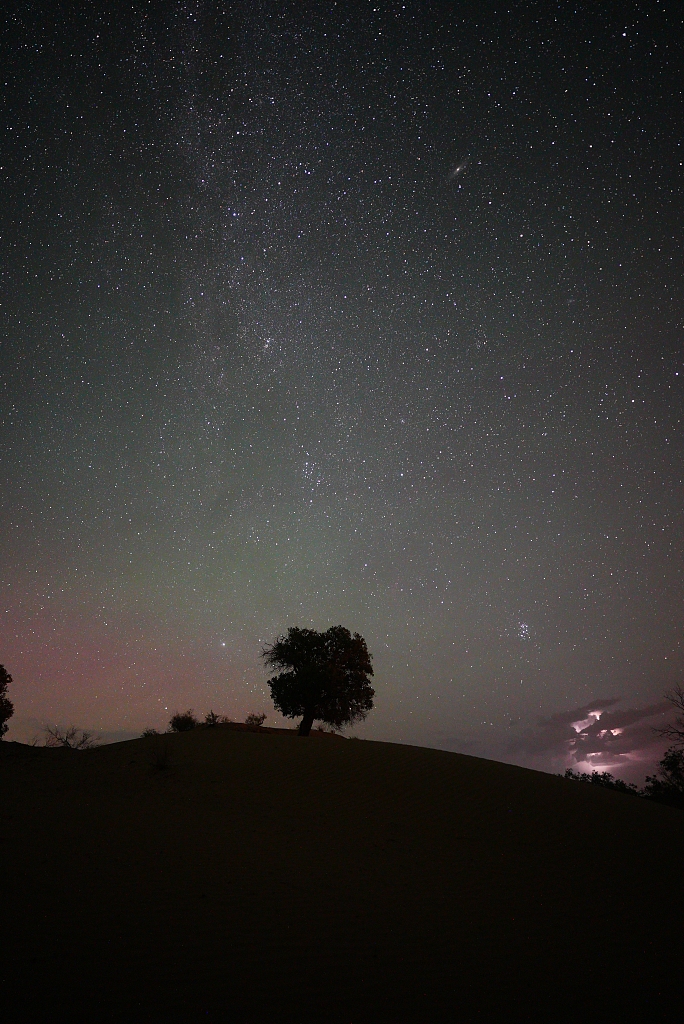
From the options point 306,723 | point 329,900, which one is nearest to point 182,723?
point 306,723

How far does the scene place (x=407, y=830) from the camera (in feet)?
35.6

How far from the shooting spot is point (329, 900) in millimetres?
6707

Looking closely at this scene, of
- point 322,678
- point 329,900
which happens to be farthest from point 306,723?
point 329,900

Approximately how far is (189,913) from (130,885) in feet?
4.28

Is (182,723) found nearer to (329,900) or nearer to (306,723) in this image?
(306,723)

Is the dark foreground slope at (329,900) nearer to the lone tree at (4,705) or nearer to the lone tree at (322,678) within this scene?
the lone tree at (322,678)

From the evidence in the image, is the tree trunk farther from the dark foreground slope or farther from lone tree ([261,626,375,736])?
the dark foreground slope

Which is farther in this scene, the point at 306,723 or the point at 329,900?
the point at 306,723

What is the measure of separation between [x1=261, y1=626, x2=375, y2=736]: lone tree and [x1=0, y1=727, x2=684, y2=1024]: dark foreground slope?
355 inches

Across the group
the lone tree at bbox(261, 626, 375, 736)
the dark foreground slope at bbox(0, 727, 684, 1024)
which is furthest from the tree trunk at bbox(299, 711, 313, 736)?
the dark foreground slope at bbox(0, 727, 684, 1024)

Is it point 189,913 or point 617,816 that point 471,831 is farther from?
point 189,913

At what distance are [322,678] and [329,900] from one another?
16929 mm

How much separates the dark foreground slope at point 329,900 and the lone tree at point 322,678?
902 cm

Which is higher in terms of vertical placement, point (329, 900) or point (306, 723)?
point (306, 723)
